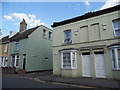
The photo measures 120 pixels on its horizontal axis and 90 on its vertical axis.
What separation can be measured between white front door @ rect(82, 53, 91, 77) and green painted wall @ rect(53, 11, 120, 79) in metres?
0.35

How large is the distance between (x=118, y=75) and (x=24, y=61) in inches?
604

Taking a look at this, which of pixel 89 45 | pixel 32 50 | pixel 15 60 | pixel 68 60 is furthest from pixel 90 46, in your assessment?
pixel 15 60

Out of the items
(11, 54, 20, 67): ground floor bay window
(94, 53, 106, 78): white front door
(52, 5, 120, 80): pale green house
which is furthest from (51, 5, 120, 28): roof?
(11, 54, 20, 67): ground floor bay window

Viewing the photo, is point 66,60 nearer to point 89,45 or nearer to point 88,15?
point 89,45

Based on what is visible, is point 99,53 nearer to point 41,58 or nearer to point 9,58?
point 41,58

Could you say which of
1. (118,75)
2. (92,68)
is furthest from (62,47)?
(118,75)

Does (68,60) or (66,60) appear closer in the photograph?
(68,60)

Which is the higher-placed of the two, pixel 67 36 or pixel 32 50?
pixel 67 36

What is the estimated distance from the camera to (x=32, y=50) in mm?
20969

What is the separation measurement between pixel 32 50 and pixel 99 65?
12.9 m

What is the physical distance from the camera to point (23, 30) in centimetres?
2575

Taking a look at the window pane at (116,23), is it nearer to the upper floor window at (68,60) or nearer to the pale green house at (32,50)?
the upper floor window at (68,60)

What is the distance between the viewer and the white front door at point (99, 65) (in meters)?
11.8

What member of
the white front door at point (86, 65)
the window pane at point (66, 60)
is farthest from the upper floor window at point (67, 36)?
the white front door at point (86, 65)
